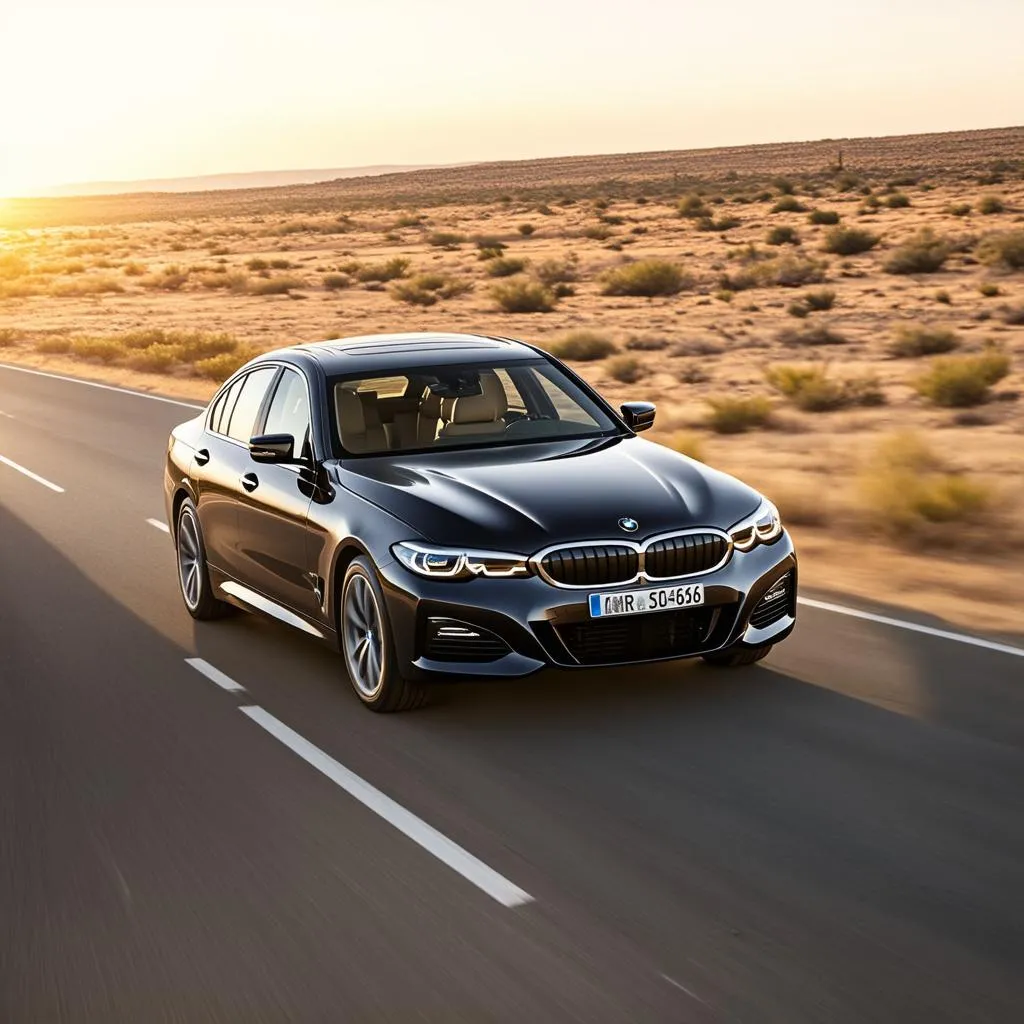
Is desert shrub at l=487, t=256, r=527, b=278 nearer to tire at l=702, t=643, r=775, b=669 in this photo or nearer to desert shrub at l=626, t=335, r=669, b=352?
desert shrub at l=626, t=335, r=669, b=352

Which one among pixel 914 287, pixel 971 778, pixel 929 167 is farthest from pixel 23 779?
pixel 929 167

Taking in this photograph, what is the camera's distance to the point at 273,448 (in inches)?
337

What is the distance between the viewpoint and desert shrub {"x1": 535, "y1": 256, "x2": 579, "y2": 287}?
47550 mm

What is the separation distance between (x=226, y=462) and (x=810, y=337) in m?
21.0

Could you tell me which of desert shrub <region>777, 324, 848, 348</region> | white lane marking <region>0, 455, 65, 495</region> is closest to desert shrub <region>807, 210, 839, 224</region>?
desert shrub <region>777, 324, 848, 348</region>

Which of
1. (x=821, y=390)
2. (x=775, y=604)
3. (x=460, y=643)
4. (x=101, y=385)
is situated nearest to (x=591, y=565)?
(x=460, y=643)

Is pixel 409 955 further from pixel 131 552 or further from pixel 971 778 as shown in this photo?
pixel 131 552

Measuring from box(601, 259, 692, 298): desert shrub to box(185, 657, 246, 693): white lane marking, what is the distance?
Result: 3291 centimetres

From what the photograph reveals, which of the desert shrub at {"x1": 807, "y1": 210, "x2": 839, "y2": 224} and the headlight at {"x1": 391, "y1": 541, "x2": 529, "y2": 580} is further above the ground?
the headlight at {"x1": 391, "y1": 541, "x2": 529, "y2": 580}

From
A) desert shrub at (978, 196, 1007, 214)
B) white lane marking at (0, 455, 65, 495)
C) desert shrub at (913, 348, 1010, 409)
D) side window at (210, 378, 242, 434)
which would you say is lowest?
desert shrub at (978, 196, 1007, 214)

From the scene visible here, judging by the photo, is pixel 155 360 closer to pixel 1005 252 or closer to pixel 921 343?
pixel 921 343

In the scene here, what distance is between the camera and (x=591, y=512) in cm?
746

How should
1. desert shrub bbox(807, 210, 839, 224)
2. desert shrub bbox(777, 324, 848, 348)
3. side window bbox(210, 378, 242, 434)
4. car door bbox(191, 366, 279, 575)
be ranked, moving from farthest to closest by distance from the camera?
desert shrub bbox(807, 210, 839, 224) < desert shrub bbox(777, 324, 848, 348) < side window bbox(210, 378, 242, 434) < car door bbox(191, 366, 279, 575)

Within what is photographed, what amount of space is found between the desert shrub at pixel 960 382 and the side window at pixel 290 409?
12605mm
